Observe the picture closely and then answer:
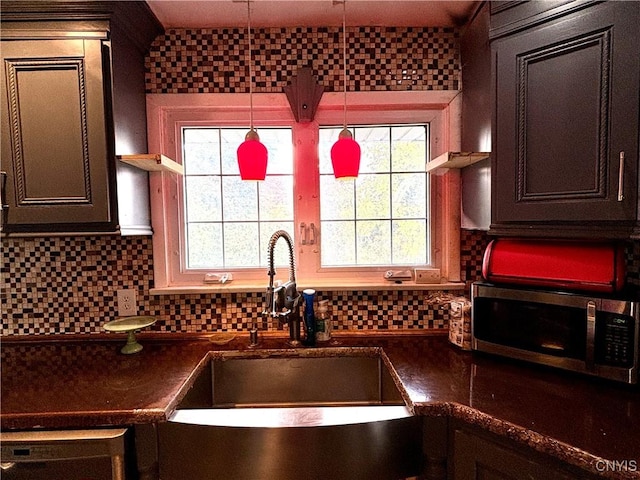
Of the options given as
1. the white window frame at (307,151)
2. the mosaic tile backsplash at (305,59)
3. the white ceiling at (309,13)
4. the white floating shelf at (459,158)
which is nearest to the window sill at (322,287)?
the white window frame at (307,151)

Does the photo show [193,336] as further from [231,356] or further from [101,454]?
[101,454]

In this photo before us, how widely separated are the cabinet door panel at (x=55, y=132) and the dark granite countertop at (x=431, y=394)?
0.56 meters

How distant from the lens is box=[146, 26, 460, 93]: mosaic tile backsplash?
5.25ft

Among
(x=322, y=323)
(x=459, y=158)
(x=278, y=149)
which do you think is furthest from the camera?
(x=278, y=149)

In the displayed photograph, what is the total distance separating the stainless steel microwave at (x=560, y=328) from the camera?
106 cm

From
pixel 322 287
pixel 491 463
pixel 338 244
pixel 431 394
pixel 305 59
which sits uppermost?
pixel 305 59

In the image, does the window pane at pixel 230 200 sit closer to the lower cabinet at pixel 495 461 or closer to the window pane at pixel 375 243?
the window pane at pixel 375 243

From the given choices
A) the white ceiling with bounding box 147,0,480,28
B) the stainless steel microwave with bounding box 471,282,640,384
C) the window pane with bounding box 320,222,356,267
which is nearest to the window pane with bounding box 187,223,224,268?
the window pane with bounding box 320,222,356,267

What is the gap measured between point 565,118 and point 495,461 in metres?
→ 1.02

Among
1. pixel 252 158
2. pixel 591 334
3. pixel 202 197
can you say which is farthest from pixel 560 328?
pixel 202 197

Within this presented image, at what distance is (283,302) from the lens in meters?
1.45

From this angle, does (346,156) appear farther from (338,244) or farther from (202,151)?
(202,151)

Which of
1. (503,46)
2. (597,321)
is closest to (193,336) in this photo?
(597,321)

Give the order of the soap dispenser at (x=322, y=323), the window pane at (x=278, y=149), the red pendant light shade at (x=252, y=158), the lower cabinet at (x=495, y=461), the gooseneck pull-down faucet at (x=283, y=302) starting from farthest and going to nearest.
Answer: the window pane at (x=278, y=149)
the soap dispenser at (x=322, y=323)
the gooseneck pull-down faucet at (x=283, y=302)
the red pendant light shade at (x=252, y=158)
the lower cabinet at (x=495, y=461)
